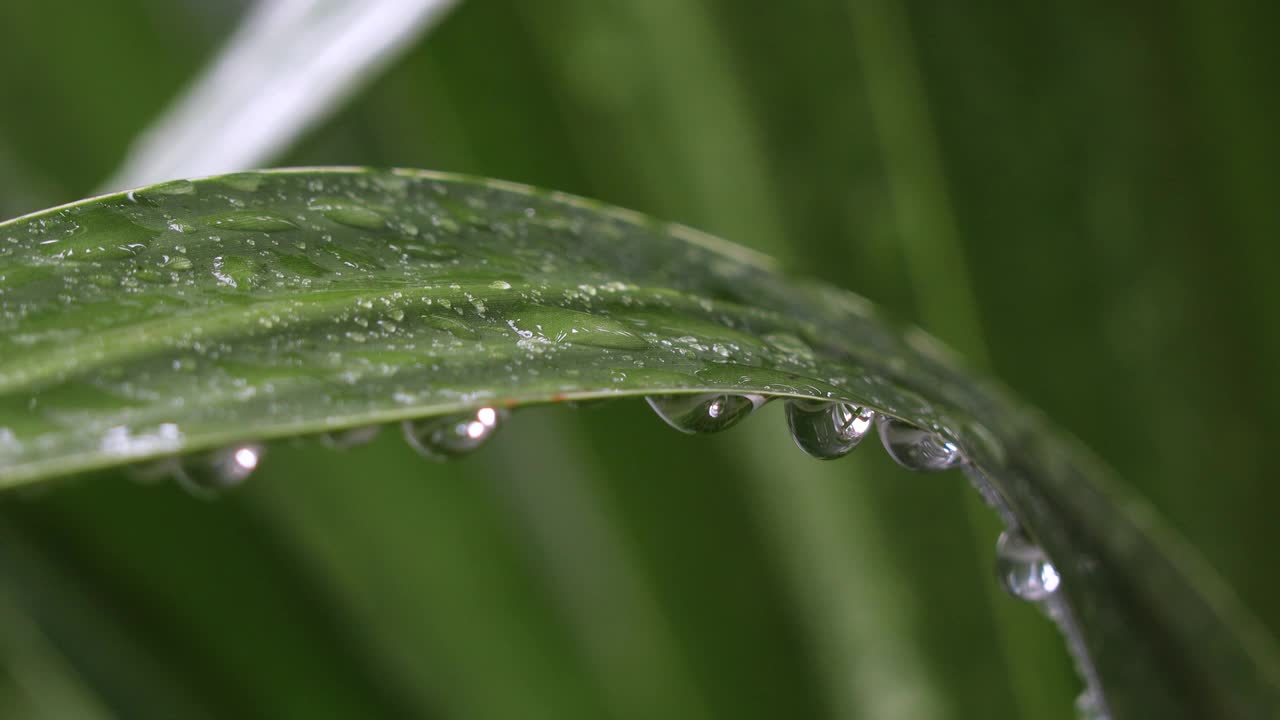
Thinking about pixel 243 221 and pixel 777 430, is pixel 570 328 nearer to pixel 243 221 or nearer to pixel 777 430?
pixel 243 221

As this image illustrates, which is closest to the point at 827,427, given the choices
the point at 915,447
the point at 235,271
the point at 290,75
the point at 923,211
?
the point at 915,447

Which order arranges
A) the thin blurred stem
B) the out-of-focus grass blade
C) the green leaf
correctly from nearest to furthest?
the green leaf, the out-of-focus grass blade, the thin blurred stem

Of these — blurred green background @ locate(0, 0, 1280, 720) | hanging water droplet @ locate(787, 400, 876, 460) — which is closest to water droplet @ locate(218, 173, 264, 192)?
hanging water droplet @ locate(787, 400, 876, 460)

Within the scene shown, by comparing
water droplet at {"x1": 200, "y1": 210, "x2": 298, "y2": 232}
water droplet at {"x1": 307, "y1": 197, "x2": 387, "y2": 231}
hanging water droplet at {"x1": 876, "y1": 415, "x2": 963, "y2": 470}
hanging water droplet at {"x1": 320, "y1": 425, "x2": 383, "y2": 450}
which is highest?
water droplet at {"x1": 307, "y1": 197, "x2": 387, "y2": 231}

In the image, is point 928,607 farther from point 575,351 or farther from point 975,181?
point 575,351

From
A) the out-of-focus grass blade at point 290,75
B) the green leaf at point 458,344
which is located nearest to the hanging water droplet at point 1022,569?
the green leaf at point 458,344

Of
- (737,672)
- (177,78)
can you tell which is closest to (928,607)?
(737,672)

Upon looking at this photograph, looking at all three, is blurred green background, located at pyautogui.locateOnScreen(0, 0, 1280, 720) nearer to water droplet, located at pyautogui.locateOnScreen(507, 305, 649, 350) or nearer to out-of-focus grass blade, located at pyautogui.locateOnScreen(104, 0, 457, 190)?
out-of-focus grass blade, located at pyautogui.locateOnScreen(104, 0, 457, 190)
